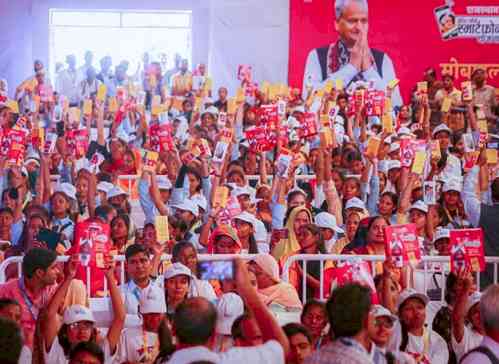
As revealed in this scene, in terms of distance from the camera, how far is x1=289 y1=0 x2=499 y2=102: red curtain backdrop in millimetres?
19328

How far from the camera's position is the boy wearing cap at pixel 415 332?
5992mm

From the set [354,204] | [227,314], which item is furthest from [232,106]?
[227,314]

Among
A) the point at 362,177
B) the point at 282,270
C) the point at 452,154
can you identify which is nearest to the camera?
the point at 282,270

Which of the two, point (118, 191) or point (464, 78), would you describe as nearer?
point (118, 191)

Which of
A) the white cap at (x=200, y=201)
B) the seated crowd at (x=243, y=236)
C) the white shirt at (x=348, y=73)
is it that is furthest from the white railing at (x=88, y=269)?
the white shirt at (x=348, y=73)

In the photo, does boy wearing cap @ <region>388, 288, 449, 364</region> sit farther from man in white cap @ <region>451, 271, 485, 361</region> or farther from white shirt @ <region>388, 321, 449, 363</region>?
man in white cap @ <region>451, 271, 485, 361</region>

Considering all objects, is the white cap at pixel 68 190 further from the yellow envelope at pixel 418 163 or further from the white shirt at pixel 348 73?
the white shirt at pixel 348 73

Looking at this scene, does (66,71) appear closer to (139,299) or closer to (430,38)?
(430,38)

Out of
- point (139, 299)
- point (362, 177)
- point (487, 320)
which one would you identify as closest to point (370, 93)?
point (362, 177)

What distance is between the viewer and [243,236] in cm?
785

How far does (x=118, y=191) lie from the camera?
9234 millimetres

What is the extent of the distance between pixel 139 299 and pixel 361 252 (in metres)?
1.79

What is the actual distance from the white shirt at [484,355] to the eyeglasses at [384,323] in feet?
4.19

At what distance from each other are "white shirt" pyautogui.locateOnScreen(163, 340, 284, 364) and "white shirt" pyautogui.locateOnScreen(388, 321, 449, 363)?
1.55 meters
